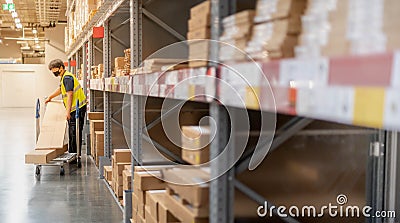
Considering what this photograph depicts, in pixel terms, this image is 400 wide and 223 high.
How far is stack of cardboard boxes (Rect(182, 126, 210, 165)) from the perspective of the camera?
2.59m

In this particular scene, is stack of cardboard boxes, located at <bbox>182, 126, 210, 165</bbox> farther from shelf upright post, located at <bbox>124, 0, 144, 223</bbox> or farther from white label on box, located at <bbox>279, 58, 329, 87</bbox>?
shelf upright post, located at <bbox>124, 0, 144, 223</bbox>

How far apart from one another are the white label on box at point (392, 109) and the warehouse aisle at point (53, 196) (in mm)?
4368

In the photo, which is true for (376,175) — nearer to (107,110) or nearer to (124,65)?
(124,65)

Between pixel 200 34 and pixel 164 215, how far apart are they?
1.30 meters

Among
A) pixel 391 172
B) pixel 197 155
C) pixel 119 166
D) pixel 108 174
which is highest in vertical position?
pixel 197 155

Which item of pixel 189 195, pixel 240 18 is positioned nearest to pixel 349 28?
pixel 240 18

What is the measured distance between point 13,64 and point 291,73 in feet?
99.8

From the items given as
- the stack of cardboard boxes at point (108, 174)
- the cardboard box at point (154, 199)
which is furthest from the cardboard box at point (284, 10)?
the stack of cardboard boxes at point (108, 174)

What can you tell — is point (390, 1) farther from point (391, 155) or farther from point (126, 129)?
point (126, 129)

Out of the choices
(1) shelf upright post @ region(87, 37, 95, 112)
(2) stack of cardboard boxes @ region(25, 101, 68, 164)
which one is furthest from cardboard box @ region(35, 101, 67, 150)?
(1) shelf upright post @ region(87, 37, 95, 112)

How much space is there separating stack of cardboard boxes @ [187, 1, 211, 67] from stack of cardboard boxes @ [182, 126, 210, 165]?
0.35 meters

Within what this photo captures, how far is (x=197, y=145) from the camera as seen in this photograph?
2.62 metres

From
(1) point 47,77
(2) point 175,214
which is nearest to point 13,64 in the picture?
(1) point 47,77

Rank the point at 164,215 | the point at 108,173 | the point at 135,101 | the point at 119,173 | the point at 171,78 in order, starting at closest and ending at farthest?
the point at 171,78
the point at 164,215
the point at 135,101
the point at 119,173
the point at 108,173
